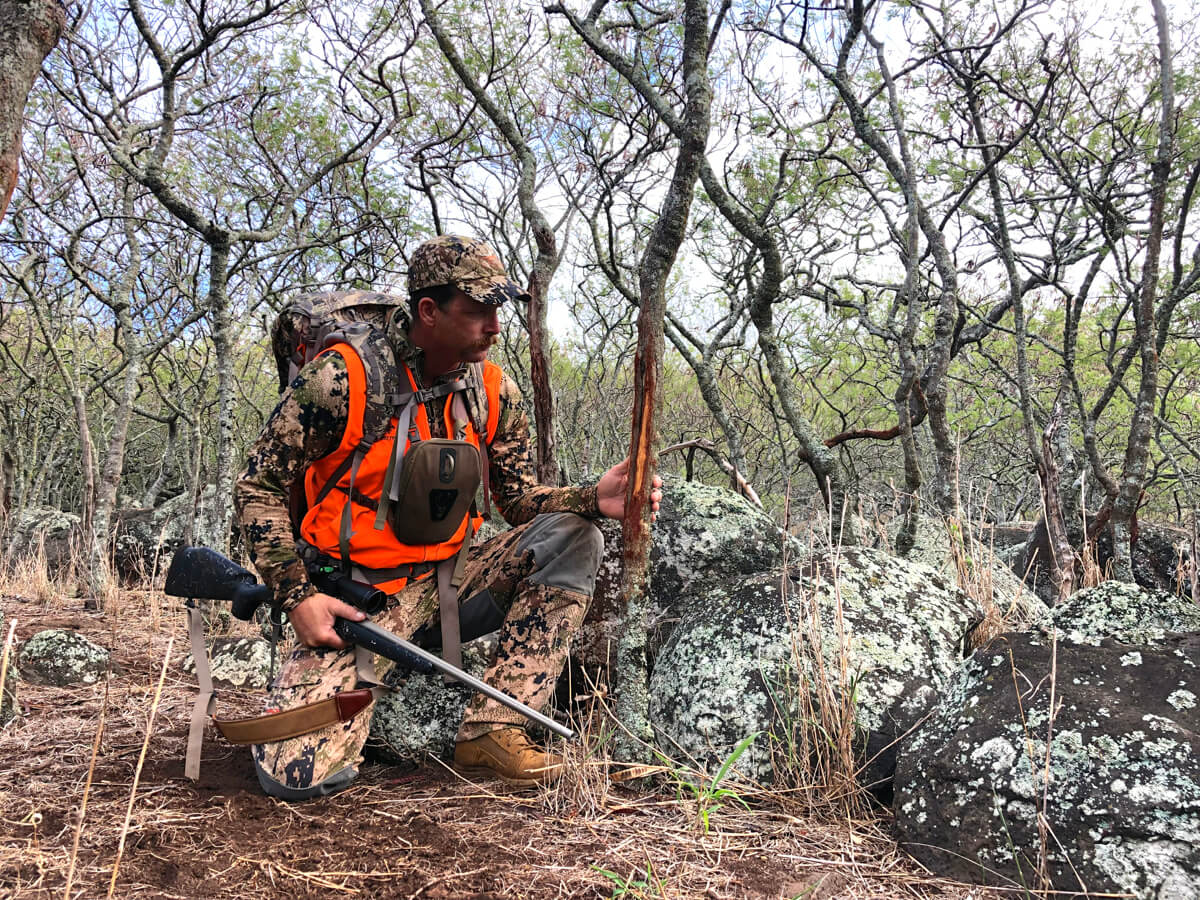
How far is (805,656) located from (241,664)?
308 centimetres

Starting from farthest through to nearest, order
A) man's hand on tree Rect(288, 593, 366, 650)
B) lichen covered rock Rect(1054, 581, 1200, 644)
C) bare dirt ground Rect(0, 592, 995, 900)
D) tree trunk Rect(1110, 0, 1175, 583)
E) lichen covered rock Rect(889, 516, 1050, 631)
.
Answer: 1. tree trunk Rect(1110, 0, 1175, 583)
2. lichen covered rock Rect(889, 516, 1050, 631)
3. lichen covered rock Rect(1054, 581, 1200, 644)
4. man's hand on tree Rect(288, 593, 366, 650)
5. bare dirt ground Rect(0, 592, 995, 900)

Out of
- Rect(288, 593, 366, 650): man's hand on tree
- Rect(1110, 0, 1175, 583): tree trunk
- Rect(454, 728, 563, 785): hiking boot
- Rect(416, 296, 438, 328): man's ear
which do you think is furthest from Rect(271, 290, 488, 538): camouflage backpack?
Rect(1110, 0, 1175, 583): tree trunk

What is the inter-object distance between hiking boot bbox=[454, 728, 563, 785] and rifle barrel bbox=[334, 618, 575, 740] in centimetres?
11

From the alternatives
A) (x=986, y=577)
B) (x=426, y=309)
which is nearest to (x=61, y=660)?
(x=426, y=309)

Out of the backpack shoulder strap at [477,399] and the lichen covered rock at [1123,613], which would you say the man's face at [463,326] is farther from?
the lichen covered rock at [1123,613]

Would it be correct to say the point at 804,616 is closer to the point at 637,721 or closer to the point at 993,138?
the point at 637,721

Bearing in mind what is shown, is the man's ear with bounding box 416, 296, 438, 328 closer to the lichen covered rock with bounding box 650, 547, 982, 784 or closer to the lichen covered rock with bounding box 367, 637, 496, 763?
the lichen covered rock with bounding box 367, 637, 496, 763

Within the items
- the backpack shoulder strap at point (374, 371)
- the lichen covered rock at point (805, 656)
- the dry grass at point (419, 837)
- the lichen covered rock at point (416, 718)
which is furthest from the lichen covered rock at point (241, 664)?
the lichen covered rock at point (805, 656)

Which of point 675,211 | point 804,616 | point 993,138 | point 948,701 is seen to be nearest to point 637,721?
point 804,616

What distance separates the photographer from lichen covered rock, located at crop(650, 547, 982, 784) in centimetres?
240

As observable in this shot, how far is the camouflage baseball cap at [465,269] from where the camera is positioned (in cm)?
274

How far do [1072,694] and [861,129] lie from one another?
3891 millimetres

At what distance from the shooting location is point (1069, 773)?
5.91ft

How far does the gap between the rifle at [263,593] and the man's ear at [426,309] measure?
1.03 m
